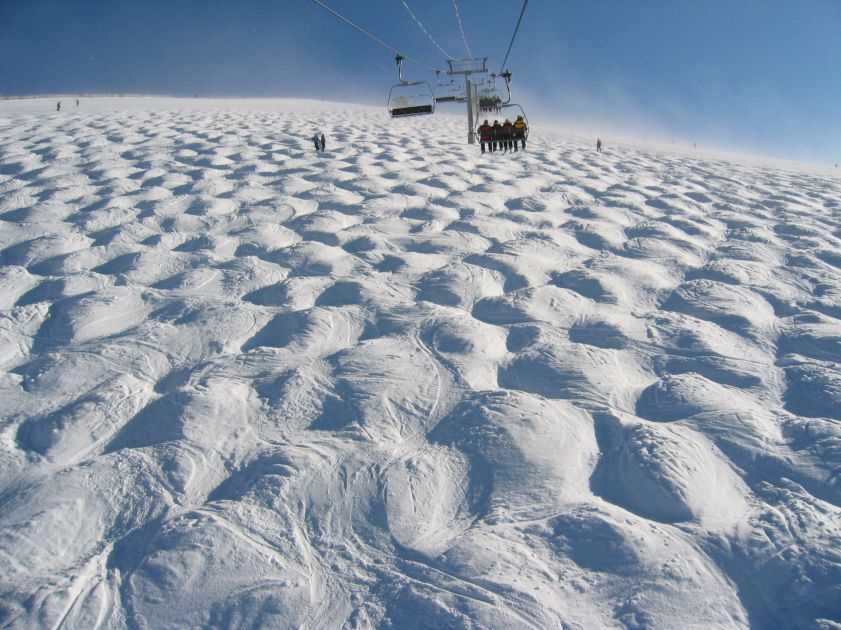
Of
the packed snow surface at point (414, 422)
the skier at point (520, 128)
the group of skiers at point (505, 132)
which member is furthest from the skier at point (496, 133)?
the packed snow surface at point (414, 422)

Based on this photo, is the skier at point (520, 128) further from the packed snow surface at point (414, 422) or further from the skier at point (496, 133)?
the packed snow surface at point (414, 422)

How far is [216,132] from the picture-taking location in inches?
385

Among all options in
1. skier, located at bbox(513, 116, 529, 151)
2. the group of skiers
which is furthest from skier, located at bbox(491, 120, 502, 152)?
skier, located at bbox(513, 116, 529, 151)

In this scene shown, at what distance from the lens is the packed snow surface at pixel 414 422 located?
162 centimetres

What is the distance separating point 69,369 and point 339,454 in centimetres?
170

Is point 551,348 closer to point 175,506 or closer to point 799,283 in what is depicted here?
point 175,506

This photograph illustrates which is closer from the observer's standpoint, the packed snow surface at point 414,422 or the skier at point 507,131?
the packed snow surface at point 414,422

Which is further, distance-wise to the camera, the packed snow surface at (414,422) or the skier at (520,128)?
the skier at (520,128)

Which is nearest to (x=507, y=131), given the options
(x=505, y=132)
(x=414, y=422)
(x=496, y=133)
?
(x=505, y=132)

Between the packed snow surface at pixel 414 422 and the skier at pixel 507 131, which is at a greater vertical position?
the skier at pixel 507 131

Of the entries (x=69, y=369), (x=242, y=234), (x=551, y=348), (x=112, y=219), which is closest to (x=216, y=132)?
(x=112, y=219)

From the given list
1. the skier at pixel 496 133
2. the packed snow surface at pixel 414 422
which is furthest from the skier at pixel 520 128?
the packed snow surface at pixel 414 422

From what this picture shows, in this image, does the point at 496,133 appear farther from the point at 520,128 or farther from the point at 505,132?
the point at 520,128

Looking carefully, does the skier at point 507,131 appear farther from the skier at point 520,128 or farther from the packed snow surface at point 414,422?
the packed snow surface at point 414,422
